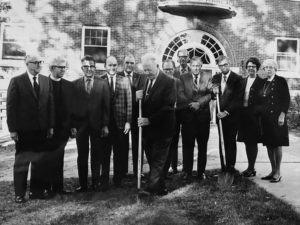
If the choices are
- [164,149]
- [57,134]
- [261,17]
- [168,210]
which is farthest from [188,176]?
[261,17]

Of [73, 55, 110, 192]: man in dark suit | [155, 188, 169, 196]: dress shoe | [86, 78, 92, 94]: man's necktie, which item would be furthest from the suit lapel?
[155, 188, 169, 196]: dress shoe

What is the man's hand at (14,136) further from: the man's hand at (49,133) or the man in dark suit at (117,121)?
the man in dark suit at (117,121)

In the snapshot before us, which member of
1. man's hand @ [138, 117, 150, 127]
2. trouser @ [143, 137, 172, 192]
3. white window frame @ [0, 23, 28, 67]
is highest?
white window frame @ [0, 23, 28, 67]

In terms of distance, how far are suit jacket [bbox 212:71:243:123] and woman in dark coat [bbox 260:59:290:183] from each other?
1.21 ft

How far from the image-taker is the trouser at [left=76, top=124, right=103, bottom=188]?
5.79 metres

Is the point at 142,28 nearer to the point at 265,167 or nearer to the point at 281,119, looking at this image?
the point at 265,167

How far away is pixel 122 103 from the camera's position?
19.5 feet

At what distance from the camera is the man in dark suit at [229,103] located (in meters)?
6.34

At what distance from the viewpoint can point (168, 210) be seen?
491cm

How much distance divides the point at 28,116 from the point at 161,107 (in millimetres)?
1780

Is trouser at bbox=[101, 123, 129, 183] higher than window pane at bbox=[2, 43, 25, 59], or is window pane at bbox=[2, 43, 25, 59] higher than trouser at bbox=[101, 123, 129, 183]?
window pane at bbox=[2, 43, 25, 59]

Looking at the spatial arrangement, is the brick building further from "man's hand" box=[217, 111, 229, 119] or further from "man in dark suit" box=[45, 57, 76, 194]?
"man in dark suit" box=[45, 57, 76, 194]

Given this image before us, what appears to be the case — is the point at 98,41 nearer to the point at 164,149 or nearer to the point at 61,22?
the point at 61,22

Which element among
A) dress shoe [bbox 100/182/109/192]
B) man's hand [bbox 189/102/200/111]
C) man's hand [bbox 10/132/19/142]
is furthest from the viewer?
man's hand [bbox 189/102/200/111]
